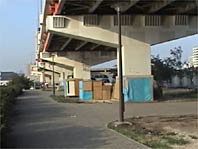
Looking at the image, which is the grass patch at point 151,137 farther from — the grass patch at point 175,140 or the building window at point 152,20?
the building window at point 152,20

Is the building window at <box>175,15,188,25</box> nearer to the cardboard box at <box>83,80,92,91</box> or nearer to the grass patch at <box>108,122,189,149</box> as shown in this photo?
the cardboard box at <box>83,80,92,91</box>

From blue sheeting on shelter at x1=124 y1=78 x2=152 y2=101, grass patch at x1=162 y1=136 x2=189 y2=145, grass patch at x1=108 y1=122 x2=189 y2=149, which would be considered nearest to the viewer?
grass patch at x1=108 y1=122 x2=189 y2=149

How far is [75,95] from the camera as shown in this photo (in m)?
51.9

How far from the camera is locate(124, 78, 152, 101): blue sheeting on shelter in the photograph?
39.0 meters

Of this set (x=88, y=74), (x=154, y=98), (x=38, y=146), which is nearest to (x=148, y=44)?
(x=154, y=98)

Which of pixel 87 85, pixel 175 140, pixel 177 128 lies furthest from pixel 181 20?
pixel 175 140

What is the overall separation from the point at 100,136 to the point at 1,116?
3798 mm

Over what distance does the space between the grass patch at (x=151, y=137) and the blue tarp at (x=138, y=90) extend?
21638 millimetres

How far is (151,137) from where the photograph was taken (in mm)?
14188

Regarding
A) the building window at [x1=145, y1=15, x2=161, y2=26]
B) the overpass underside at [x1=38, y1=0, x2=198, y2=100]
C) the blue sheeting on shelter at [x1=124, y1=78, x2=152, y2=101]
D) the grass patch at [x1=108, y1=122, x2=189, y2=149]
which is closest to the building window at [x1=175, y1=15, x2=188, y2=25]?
the overpass underside at [x1=38, y1=0, x2=198, y2=100]

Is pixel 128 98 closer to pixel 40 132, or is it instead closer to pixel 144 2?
pixel 144 2

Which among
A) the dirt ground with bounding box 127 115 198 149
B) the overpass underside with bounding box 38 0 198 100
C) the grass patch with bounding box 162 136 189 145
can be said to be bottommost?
the grass patch with bounding box 162 136 189 145

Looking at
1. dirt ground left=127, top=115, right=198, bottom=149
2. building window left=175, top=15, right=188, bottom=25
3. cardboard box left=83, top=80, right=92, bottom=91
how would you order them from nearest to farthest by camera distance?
dirt ground left=127, top=115, right=198, bottom=149
building window left=175, top=15, right=188, bottom=25
cardboard box left=83, top=80, right=92, bottom=91

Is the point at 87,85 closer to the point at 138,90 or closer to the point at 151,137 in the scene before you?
the point at 138,90
